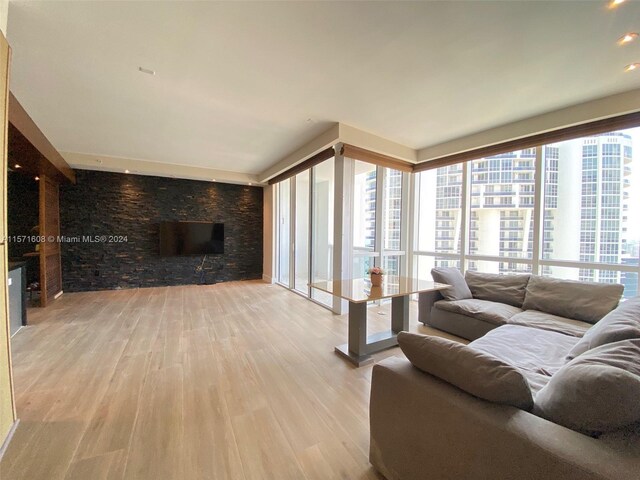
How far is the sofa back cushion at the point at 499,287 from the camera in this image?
3.13 meters

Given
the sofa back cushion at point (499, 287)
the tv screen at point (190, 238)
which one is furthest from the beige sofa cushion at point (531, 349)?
the tv screen at point (190, 238)

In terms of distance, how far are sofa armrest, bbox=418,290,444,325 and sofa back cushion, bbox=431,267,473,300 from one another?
8cm

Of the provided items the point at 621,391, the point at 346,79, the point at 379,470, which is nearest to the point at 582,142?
the point at 346,79

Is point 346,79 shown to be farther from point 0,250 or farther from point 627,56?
point 0,250

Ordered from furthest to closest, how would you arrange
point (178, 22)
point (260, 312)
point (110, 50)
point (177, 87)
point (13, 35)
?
point (260, 312), point (177, 87), point (110, 50), point (13, 35), point (178, 22)

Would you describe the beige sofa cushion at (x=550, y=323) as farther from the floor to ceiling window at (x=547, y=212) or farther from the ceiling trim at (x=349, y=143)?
the ceiling trim at (x=349, y=143)

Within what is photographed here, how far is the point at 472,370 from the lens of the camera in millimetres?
1045

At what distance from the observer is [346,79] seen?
252 cm

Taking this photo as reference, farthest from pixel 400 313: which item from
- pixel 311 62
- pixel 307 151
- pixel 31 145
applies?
pixel 31 145

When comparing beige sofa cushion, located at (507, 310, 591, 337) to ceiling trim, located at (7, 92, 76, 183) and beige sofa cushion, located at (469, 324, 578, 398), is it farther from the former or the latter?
ceiling trim, located at (7, 92, 76, 183)

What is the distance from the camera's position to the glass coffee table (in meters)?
2.53

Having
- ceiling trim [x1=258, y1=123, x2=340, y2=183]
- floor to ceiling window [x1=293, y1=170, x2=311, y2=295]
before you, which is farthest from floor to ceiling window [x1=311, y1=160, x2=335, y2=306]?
ceiling trim [x1=258, y1=123, x2=340, y2=183]

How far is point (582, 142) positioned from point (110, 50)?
17.3ft

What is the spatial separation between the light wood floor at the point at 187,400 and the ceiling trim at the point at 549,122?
9.50 ft
